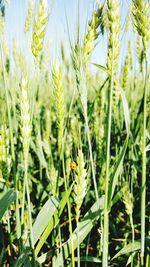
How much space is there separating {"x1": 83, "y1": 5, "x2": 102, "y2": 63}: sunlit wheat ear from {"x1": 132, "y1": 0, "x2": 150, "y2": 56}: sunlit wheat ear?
0.30 ft

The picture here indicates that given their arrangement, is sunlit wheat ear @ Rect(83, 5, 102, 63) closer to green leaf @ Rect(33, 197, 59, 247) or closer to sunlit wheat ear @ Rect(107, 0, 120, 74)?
sunlit wheat ear @ Rect(107, 0, 120, 74)

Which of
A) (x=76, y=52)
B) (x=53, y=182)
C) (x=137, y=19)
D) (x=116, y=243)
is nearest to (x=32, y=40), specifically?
(x=76, y=52)

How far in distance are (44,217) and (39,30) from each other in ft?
1.42

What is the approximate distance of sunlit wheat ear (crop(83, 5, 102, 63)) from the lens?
713mm

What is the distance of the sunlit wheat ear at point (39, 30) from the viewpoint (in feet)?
2.31

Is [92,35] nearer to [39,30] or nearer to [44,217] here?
[39,30]

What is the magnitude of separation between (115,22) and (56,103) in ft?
A: 0.68

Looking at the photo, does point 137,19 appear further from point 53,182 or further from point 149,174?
point 149,174

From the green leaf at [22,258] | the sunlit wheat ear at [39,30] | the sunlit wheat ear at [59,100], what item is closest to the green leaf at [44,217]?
the green leaf at [22,258]

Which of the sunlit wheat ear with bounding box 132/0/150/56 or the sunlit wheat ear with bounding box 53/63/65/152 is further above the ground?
the sunlit wheat ear with bounding box 132/0/150/56

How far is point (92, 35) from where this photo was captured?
0.71 m

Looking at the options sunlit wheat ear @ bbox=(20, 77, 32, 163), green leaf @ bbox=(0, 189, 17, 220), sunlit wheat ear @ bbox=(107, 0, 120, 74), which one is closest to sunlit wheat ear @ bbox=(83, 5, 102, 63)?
sunlit wheat ear @ bbox=(107, 0, 120, 74)

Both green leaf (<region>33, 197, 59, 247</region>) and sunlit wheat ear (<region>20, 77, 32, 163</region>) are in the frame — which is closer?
sunlit wheat ear (<region>20, 77, 32, 163</region>)

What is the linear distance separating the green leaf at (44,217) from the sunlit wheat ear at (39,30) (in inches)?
13.3
